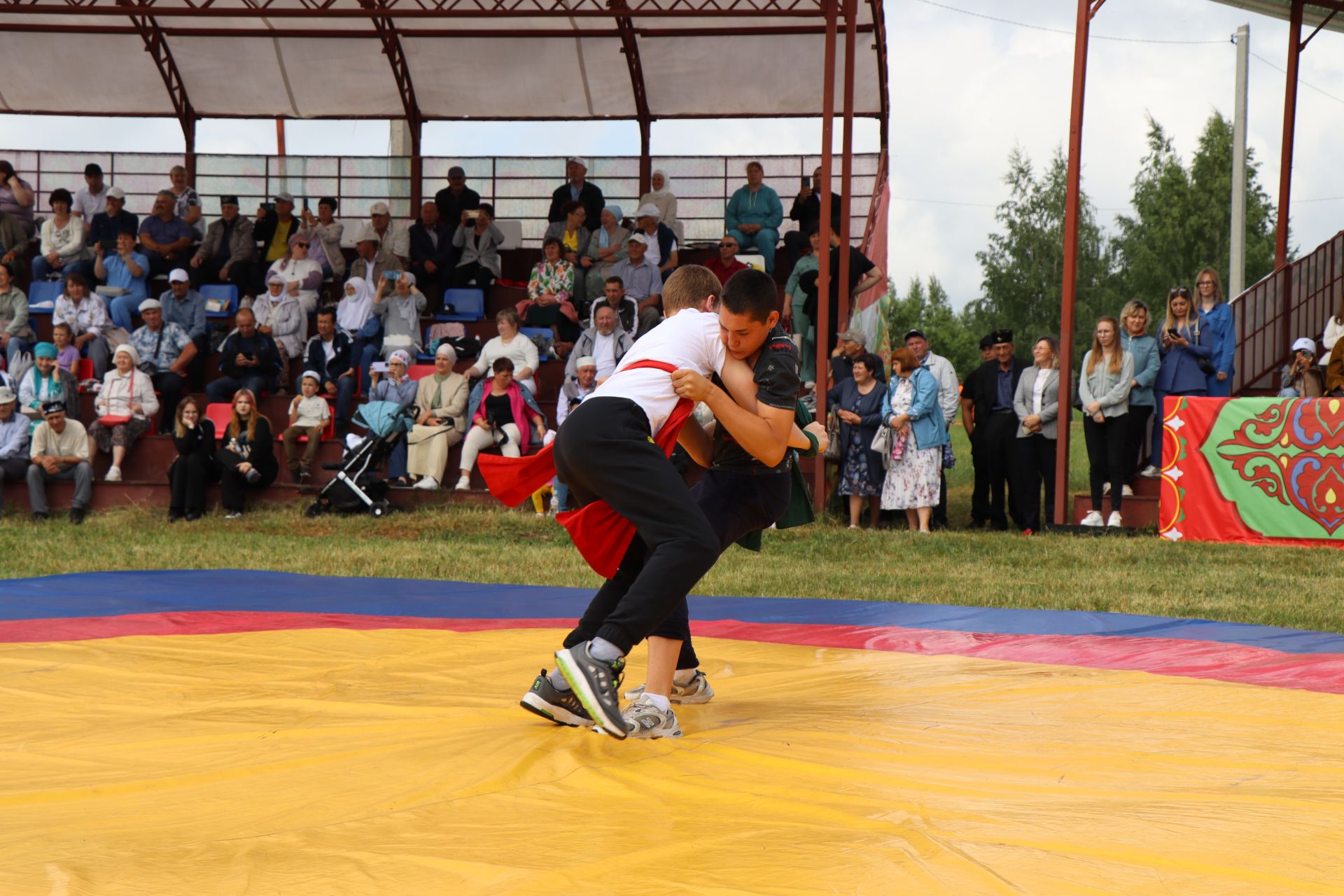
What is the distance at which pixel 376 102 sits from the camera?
54.5ft

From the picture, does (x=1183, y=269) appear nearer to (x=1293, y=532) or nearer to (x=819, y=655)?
(x=1293, y=532)

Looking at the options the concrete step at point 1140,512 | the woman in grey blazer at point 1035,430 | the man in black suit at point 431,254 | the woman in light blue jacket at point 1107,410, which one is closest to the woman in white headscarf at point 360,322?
the man in black suit at point 431,254

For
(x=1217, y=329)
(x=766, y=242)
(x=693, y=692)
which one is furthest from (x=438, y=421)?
(x=693, y=692)

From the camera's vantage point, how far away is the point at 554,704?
11.4 ft

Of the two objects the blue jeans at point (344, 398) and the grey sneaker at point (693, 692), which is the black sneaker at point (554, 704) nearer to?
the grey sneaker at point (693, 692)

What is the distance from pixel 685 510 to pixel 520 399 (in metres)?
8.19

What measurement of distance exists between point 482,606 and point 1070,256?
21.4 feet

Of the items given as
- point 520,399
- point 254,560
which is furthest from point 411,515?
point 254,560

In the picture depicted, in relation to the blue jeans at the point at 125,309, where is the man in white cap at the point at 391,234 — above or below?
above

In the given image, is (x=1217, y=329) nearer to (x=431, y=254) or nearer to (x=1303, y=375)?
(x=1303, y=375)

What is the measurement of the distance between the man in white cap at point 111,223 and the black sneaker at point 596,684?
1279 cm

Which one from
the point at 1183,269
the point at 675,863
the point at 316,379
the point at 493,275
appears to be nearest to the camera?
the point at 675,863

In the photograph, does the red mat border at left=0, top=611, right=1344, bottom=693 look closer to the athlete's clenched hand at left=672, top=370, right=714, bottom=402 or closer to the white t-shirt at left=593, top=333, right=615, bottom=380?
the athlete's clenched hand at left=672, top=370, right=714, bottom=402

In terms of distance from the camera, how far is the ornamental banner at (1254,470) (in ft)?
30.4
